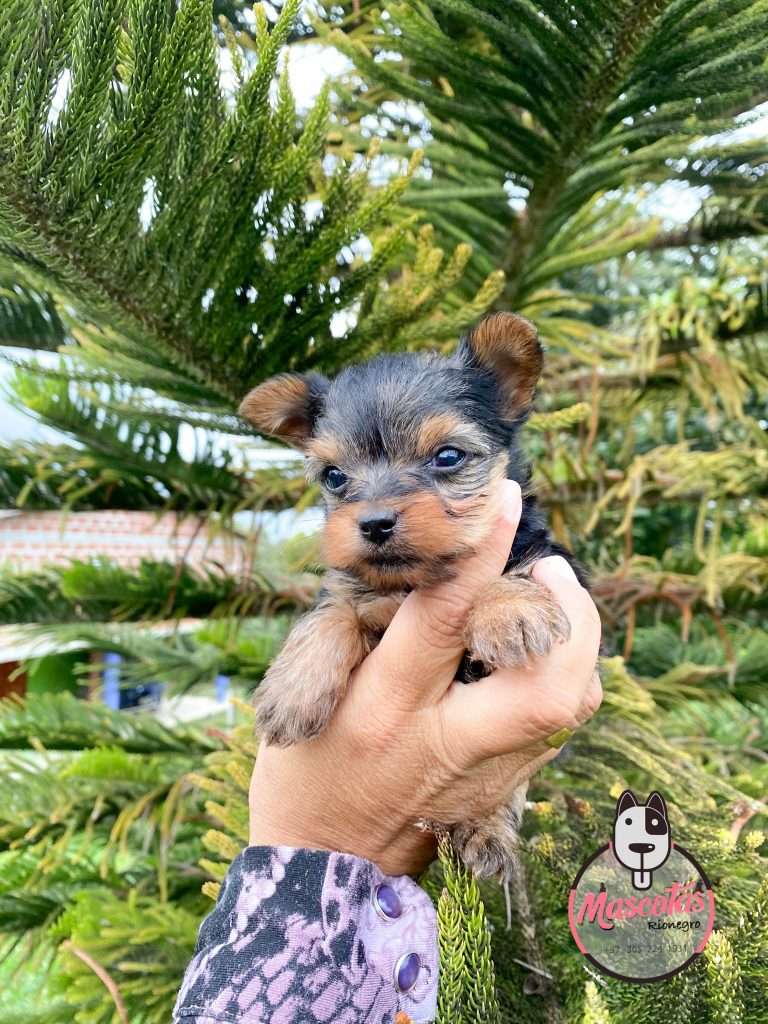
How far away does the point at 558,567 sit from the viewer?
136cm

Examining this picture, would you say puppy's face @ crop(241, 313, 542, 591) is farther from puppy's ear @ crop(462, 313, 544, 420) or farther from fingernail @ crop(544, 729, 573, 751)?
A: fingernail @ crop(544, 729, 573, 751)

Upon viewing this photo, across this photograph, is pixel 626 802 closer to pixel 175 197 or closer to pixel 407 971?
pixel 407 971

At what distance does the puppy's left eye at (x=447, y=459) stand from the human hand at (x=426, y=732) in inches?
4.9

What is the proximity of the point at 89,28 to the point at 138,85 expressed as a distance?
9 centimetres

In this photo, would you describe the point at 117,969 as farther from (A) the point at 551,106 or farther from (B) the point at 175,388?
(A) the point at 551,106

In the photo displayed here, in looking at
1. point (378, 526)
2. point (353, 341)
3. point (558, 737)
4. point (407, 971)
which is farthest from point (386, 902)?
point (353, 341)

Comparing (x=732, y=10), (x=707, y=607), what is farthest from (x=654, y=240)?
(x=707, y=607)

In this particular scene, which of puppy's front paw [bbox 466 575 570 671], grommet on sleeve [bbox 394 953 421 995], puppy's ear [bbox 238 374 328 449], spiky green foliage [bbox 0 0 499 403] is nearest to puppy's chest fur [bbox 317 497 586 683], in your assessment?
puppy's front paw [bbox 466 575 570 671]

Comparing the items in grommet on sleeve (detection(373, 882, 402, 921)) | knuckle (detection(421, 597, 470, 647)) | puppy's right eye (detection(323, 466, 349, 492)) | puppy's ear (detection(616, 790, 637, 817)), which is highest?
puppy's right eye (detection(323, 466, 349, 492))

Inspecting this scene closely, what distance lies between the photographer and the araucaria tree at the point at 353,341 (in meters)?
1.10

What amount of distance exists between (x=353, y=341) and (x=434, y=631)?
84 cm

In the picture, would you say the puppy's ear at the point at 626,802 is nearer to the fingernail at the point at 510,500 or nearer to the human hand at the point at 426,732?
the human hand at the point at 426,732

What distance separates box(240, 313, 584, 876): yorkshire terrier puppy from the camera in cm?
119

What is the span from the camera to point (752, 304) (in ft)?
7.32
